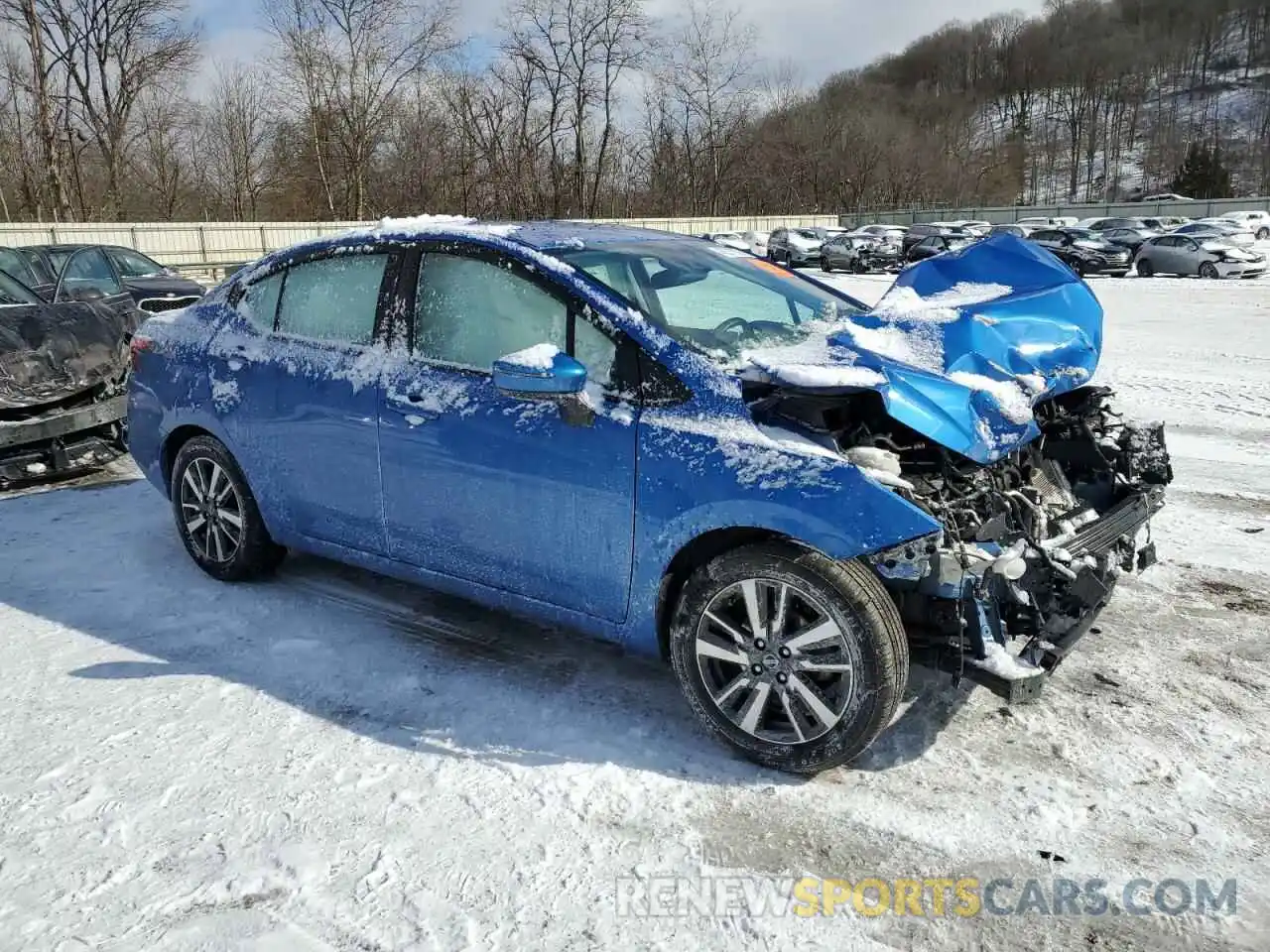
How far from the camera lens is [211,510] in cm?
493

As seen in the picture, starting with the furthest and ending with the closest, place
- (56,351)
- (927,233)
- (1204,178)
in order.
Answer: (1204,178) → (927,233) → (56,351)

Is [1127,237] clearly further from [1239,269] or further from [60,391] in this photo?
[60,391]

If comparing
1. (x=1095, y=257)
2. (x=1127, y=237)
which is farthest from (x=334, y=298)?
(x=1127, y=237)

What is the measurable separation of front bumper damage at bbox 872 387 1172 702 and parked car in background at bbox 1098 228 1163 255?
28325mm

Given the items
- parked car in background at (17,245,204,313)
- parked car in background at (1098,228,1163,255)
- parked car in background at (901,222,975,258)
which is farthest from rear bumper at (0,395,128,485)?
parked car in background at (901,222,975,258)

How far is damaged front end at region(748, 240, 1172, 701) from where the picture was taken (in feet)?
9.95

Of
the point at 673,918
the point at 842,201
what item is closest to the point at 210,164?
the point at 842,201

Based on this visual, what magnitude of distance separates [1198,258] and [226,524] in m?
27.5

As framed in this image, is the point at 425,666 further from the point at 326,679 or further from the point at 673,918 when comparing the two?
the point at 673,918

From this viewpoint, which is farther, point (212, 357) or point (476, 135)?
point (476, 135)

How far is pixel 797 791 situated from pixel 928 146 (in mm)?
89024

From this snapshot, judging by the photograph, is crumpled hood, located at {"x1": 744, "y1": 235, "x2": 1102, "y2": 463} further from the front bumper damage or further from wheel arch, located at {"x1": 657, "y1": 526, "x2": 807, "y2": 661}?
wheel arch, located at {"x1": 657, "y1": 526, "x2": 807, "y2": 661}

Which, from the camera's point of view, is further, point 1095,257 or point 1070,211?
point 1070,211

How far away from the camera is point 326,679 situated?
3.95m
